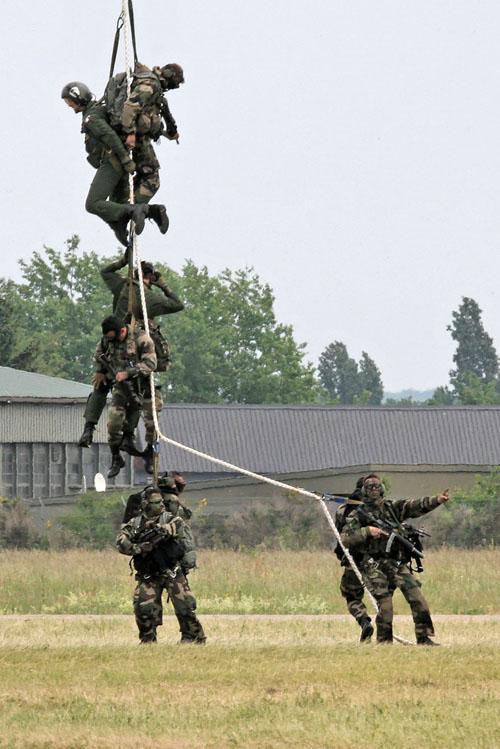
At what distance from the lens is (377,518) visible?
17625mm

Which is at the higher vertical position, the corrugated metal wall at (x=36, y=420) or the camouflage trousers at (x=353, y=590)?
the corrugated metal wall at (x=36, y=420)

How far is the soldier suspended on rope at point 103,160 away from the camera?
1468 cm

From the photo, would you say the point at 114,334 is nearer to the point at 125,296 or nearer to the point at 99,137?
the point at 125,296

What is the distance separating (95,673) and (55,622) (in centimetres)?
835

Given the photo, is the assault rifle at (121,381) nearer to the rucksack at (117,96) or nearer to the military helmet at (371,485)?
the rucksack at (117,96)

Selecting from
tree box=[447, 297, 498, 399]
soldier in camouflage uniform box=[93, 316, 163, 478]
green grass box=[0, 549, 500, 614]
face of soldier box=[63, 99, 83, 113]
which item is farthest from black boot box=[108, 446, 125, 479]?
tree box=[447, 297, 498, 399]

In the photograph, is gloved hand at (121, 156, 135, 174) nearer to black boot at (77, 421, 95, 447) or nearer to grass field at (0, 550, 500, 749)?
black boot at (77, 421, 95, 447)

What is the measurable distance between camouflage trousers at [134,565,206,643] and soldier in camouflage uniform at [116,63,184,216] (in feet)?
15.4

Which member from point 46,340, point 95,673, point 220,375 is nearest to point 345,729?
point 95,673

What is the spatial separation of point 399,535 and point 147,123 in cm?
571

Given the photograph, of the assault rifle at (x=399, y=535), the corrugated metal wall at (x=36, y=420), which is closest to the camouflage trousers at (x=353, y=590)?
the assault rifle at (x=399, y=535)

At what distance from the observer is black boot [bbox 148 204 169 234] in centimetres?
1510

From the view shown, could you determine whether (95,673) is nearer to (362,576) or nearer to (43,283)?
(362,576)

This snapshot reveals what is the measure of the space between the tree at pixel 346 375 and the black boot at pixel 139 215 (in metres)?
147
